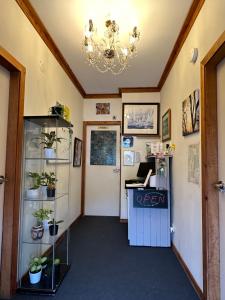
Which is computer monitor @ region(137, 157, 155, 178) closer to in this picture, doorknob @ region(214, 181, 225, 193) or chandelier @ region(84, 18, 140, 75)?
chandelier @ region(84, 18, 140, 75)

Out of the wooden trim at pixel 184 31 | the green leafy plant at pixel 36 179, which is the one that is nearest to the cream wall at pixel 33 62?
the green leafy plant at pixel 36 179

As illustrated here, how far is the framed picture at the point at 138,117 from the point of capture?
4465 millimetres

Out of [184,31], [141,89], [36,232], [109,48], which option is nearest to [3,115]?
[36,232]

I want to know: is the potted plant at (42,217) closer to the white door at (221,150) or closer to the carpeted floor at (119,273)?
the carpeted floor at (119,273)

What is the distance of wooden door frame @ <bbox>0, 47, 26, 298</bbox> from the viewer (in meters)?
1.96

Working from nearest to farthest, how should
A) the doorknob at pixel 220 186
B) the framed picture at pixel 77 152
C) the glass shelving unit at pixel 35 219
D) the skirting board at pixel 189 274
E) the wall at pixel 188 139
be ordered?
the doorknob at pixel 220 186, the wall at pixel 188 139, the skirting board at pixel 189 274, the glass shelving unit at pixel 35 219, the framed picture at pixel 77 152

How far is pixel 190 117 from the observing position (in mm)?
2379

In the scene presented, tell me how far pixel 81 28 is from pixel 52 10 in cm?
40

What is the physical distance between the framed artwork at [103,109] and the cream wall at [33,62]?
1213mm

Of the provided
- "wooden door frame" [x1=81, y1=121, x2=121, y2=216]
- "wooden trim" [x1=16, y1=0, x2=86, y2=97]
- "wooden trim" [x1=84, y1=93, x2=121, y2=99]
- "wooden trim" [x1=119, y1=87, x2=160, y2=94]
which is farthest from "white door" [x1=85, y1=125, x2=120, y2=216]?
"wooden trim" [x1=16, y1=0, x2=86, y2=97]

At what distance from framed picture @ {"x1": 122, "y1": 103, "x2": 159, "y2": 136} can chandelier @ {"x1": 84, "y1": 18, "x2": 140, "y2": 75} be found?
2.95 ft

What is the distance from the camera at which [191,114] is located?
2344 millimetres

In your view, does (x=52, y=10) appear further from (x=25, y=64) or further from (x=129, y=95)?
(x=129, y=95)

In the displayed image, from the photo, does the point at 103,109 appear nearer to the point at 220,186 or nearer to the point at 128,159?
the point at 128,159
